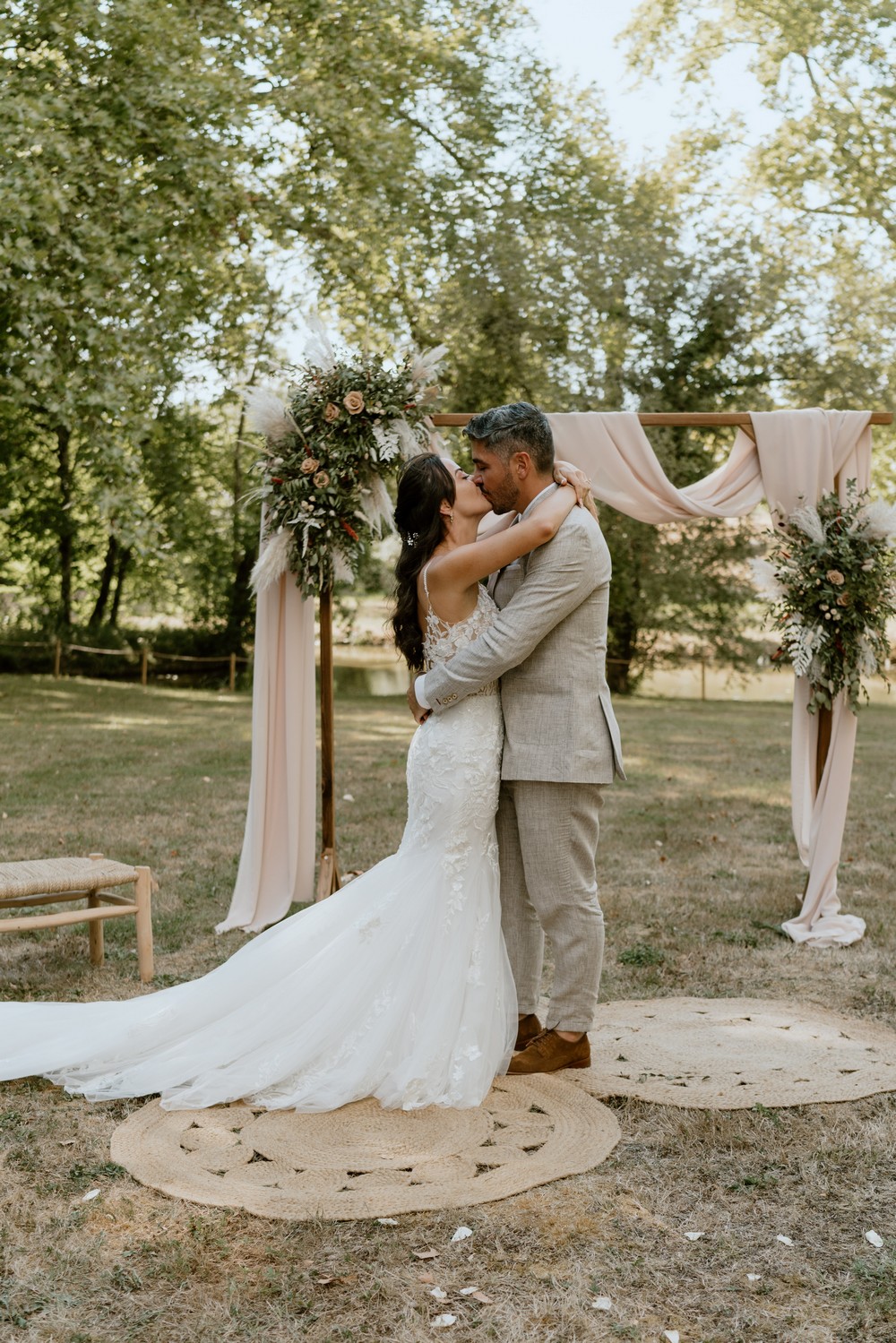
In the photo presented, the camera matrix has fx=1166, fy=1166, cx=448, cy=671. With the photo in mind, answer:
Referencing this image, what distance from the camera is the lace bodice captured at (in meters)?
4.41

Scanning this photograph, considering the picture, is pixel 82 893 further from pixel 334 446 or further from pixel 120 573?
pixel 120 573

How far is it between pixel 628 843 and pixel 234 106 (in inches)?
391

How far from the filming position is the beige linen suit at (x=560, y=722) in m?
4.21

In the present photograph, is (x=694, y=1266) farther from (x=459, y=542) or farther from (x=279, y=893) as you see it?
(x=279, y=893)

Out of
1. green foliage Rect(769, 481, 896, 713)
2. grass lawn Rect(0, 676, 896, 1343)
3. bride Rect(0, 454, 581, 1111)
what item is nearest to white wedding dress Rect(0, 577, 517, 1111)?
bride Rect(0, 454, 581, 1111)

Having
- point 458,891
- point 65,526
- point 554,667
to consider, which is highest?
point 65,526

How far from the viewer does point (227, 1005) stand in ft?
14.5

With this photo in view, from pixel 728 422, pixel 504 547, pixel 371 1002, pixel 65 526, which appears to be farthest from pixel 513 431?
pixel 65 526

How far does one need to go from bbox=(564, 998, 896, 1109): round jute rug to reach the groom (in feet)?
0.97

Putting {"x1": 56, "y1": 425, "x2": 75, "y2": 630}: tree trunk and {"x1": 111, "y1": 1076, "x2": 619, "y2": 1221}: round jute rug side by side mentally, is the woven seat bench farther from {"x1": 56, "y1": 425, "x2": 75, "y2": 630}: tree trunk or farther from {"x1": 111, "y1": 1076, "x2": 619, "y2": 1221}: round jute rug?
{"x1": 56, "y1": 425, "x2": 75, "y2": 630}: tree trunk

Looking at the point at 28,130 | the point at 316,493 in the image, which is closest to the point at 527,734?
the point at 316,493

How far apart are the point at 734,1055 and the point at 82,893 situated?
10.3 feet

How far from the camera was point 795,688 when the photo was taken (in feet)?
21.6

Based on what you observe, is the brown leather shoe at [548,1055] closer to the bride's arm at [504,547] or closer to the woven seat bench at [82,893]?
the bride's arm at [504,547]
